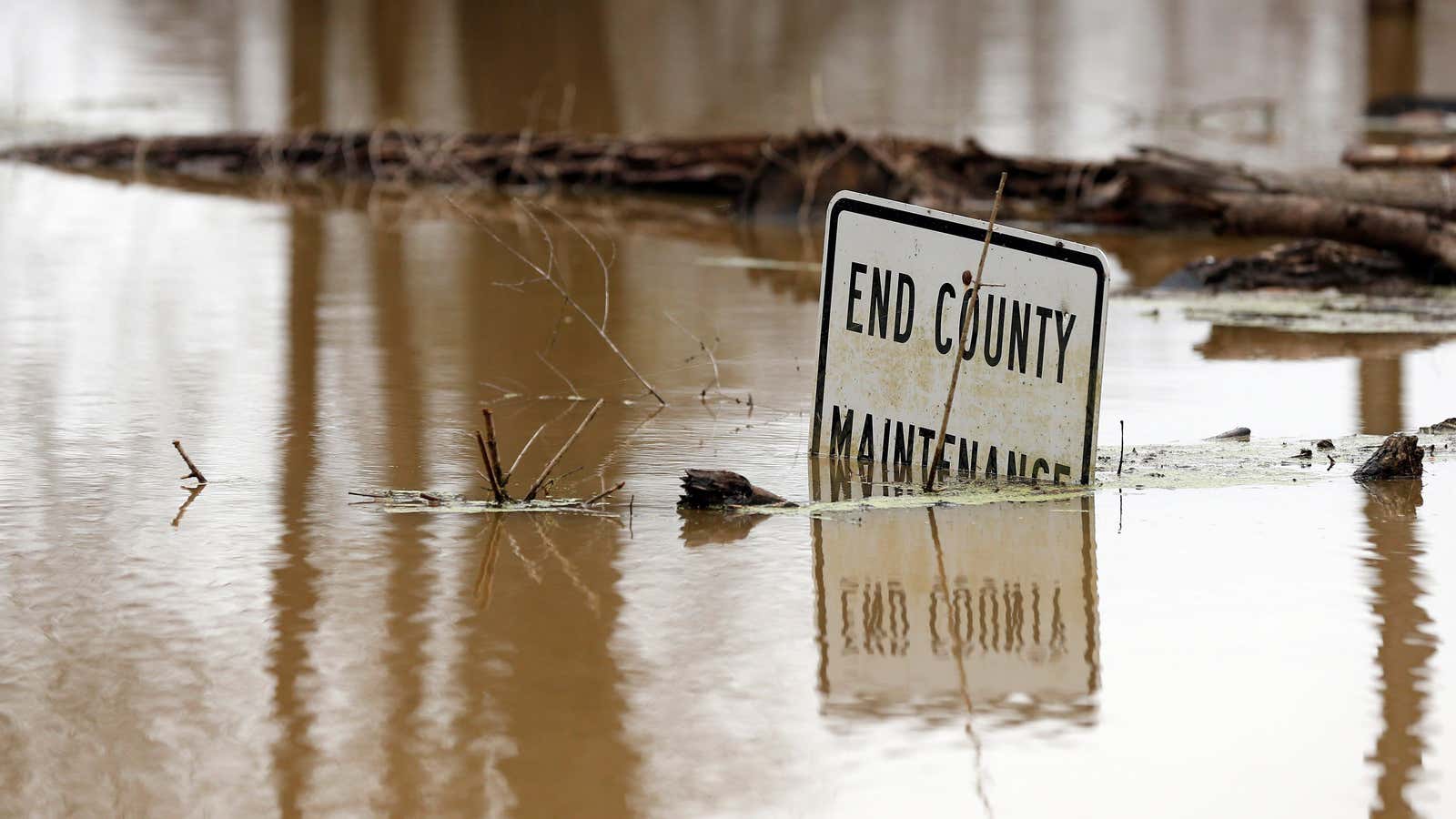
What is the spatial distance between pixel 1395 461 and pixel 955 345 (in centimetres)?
119

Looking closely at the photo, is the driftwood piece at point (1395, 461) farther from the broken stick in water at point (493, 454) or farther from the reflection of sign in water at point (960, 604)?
the broken stick in water at point (493, 454)

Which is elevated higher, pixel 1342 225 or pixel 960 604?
pixel 1342 225

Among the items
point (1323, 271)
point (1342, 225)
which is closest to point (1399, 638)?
point (1342, 225)

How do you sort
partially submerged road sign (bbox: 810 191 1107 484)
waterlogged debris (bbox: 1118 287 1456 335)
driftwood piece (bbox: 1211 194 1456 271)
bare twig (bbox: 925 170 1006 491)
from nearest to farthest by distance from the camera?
1. bare twig (bbox: 925 170 1006 491)
2. partially submerged road sign (bbox: 810 191 1107 484)
3. waterlogged debris (bbox: 1118 287 1456 335)
4. driftwood piece (bbox: 1211 194 1456 271)

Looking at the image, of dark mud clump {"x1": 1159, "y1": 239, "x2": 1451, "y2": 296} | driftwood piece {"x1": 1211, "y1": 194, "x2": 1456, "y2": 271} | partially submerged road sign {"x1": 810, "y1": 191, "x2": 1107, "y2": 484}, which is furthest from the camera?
dark mud clump {"x1": 1159, "y1": 239, "x2": 1451, "y2": 296}

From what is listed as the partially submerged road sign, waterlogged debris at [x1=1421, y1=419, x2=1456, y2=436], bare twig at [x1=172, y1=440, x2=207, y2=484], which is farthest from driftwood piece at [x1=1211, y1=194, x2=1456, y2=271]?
bare twig at [x1=172, y1=440, x2=207, y2=484]

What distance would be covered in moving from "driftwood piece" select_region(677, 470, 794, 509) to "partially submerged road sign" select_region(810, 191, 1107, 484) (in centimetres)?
62

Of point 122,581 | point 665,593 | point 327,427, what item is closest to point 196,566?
point 122,581

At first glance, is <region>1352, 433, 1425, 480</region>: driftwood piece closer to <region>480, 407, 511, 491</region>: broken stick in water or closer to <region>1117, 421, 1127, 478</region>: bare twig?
<region>1117, 421, 1127, 478</region>: bare twig

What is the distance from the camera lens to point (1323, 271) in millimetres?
9086

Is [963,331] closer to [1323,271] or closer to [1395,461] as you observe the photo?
[1395,461]

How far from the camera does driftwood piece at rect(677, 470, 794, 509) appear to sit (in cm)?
489

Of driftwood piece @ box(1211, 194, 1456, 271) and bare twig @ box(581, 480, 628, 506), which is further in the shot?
driftwood piece @ box(1211, 194, 1456, 271)

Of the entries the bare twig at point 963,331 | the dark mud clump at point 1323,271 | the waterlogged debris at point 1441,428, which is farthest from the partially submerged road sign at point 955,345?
the dark mud clump at point 1323,271
